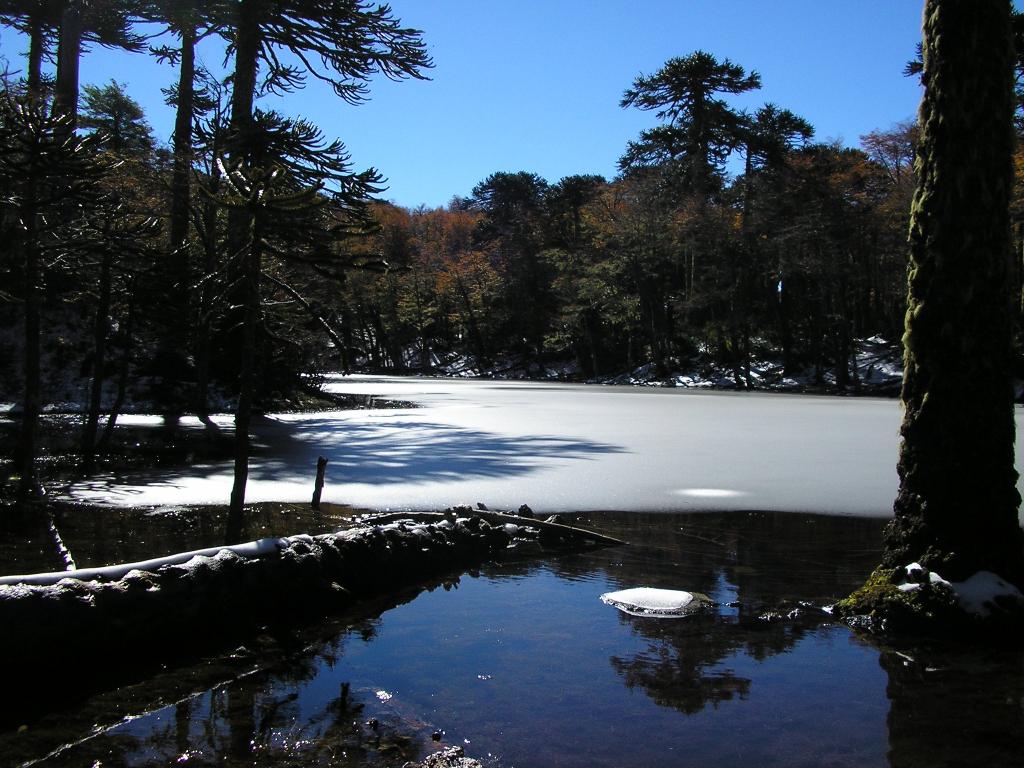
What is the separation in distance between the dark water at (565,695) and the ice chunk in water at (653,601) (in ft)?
0.44

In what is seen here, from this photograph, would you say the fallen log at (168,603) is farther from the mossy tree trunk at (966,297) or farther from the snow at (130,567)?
the mossy tree trunk at (966,297)

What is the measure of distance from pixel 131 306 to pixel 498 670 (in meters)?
9.66

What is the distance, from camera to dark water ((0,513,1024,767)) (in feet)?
10.0

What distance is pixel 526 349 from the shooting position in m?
60.8

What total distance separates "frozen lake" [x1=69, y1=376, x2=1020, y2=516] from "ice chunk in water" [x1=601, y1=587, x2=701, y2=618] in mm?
2996

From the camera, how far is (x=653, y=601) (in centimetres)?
496

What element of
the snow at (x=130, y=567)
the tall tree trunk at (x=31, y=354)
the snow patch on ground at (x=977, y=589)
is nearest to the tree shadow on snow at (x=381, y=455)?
the tall tree trunk at (x=31, y=354)

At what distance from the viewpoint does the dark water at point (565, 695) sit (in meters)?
3.06

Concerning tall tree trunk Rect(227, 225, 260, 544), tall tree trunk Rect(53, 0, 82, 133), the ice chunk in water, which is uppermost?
tall tree trunk Rect(53, 0, 82, 133)

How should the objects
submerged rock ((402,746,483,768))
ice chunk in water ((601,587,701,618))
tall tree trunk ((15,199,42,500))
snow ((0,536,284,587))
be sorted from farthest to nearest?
tall tree trunk ((15,199,42,500)) → ice chunk in water ((601,587,701,618)) → snow ((0,536,284,587)) → submerged rock ((402,746,483,768))

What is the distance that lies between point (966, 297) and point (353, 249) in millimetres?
38210

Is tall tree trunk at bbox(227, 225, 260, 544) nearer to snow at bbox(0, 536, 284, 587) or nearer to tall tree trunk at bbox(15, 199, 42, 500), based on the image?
snow at bbox(0, 536, 284, 587)

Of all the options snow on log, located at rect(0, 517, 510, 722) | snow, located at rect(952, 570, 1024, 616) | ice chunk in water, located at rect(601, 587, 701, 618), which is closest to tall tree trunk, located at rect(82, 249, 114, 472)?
snow on log, located at rect(0, 517, 510, 722)

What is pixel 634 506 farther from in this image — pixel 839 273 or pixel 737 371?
pixel 737 371
